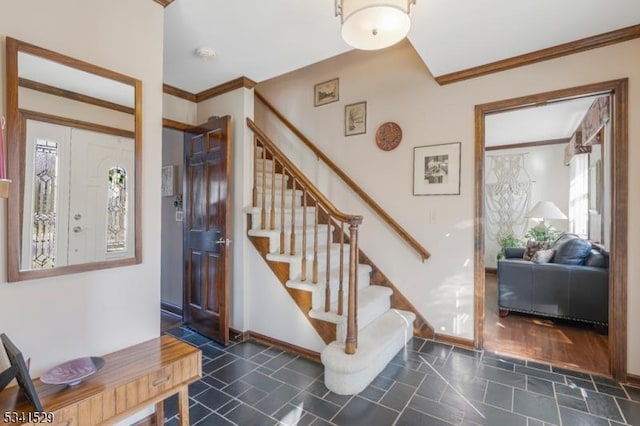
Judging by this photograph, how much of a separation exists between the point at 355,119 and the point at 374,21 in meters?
1.92

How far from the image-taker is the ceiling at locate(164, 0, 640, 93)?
196 cm

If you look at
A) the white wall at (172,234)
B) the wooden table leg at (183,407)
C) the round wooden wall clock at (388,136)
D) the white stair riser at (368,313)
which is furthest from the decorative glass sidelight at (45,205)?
the round wooden wall clock at (388,136)

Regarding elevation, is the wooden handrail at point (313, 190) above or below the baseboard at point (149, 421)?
above

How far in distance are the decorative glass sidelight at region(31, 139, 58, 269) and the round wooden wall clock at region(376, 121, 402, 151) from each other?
266 cm

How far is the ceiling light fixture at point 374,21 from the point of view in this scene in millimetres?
1457

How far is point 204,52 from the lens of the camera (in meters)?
2.57

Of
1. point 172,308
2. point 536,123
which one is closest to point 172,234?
point 172,308

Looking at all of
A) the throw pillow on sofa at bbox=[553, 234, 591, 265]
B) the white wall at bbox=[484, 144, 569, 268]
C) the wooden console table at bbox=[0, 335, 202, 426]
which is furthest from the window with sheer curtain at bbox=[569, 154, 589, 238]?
the wooden console table at bbox=[0, 335, 202, 426]

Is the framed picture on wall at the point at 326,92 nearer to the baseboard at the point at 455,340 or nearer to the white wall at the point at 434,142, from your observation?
the white wall at the point at 434,142

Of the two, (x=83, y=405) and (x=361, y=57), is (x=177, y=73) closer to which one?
(x=361, y=57)

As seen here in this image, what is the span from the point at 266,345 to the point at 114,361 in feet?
5.03

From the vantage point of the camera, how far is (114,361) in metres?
1.52

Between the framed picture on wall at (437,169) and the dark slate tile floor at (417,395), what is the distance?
149cm

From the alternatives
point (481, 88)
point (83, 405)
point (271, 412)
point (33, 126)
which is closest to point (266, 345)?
point (271, 412)
